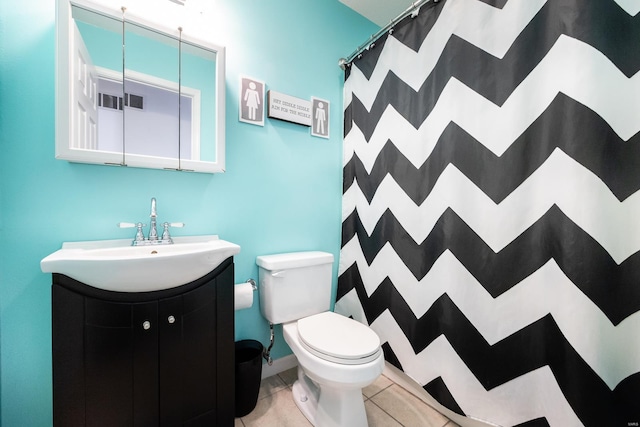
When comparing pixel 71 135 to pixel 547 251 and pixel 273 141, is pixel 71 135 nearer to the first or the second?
pixel 273 141

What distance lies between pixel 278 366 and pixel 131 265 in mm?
1123

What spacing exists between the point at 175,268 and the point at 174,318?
19cm

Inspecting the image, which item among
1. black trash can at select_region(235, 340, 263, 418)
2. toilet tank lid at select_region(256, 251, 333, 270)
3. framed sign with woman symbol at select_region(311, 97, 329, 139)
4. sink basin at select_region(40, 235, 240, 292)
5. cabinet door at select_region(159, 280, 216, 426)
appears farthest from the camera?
framed sign with woman symbol at select_region(311, 97, 329, 139)

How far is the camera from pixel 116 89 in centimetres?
104

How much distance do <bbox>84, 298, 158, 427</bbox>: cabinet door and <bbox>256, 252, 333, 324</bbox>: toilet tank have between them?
55 centimetres

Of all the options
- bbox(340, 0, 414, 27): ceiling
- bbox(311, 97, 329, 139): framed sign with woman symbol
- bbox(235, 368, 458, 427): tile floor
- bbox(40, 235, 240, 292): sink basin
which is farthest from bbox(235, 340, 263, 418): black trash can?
bbox(340, 0, 414, 27): ceiling

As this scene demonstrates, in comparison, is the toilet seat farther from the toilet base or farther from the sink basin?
the sink basin

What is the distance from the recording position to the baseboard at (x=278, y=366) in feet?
4.80

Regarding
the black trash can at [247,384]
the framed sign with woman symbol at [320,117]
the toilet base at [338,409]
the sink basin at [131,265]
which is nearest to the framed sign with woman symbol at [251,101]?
the framed sign with woman symbol at [320,117]

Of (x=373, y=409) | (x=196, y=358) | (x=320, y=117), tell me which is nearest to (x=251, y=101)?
(x=320, y=117)

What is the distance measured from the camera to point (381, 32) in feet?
4.65

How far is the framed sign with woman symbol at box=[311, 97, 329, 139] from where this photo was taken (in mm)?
1572

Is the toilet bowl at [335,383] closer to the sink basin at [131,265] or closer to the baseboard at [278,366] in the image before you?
the baseboard at [278,366]

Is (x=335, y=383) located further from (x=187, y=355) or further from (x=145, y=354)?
(x=145, y=354)
